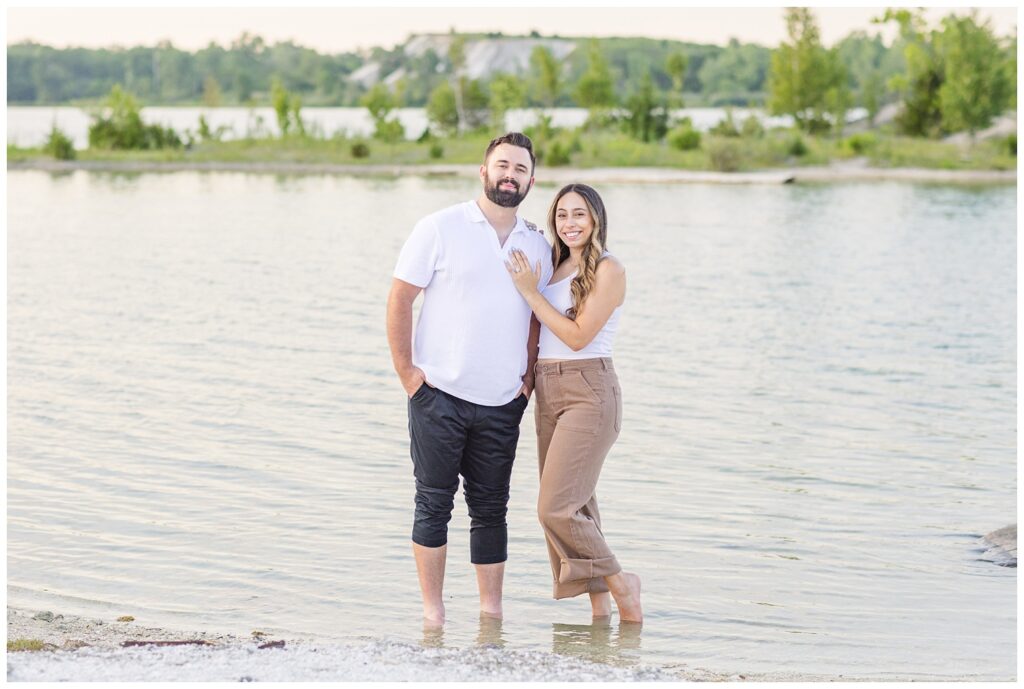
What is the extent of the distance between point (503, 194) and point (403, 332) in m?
0.62

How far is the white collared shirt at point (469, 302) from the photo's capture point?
15.9ft

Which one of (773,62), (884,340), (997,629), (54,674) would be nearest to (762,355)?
(884,340)

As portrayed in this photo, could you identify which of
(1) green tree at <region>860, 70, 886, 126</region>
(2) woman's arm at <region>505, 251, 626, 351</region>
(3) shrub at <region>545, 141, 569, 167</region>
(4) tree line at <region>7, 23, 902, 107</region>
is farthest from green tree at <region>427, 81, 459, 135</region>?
(2) woman's arm at <region>505, 251, 626, 351</region>

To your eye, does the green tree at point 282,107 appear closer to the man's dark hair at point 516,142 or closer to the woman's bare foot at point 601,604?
the woman's bare foot at point 601,604

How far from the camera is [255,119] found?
53969 millimetres

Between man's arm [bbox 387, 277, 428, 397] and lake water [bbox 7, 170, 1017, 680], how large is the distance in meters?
1.08

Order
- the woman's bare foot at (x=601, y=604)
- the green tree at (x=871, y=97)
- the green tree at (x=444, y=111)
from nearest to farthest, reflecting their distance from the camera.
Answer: the woman's bare foot at (x=601, y=604) < the green tree at (x=444, y=111) < the green tree at (x=871, y=97)

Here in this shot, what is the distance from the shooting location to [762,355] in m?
13.0

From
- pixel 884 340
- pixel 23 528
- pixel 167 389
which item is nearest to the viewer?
pixel 23 528

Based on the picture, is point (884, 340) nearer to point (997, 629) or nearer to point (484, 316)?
point (997, 629)

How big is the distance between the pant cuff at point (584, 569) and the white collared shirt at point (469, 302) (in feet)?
2.37

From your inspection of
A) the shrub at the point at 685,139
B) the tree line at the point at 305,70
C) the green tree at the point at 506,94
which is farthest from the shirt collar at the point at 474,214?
the tree line at the point at 305,70

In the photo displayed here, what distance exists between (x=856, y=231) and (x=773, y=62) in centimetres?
3044

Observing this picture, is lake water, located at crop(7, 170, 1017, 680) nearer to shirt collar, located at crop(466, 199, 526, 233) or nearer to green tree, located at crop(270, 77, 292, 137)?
shirt collar, located at crop(466, 199, 526, 233)
